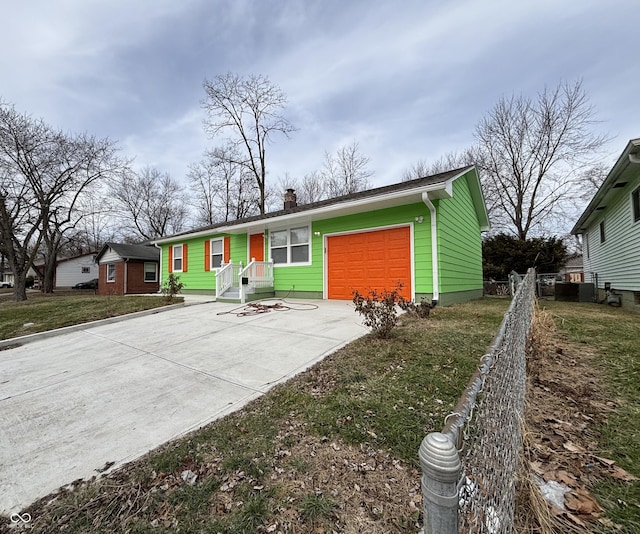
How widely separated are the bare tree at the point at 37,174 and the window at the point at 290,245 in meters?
16.3

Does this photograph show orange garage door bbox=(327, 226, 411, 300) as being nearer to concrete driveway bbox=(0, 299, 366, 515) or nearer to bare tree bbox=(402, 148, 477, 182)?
concrete driveway bbox=(0, 299, 366, 515)

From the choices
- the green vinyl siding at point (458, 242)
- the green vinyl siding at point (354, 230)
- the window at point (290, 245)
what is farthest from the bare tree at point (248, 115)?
the green vinyl siding at point (458, 242)

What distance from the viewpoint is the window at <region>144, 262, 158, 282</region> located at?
2142 centimetres

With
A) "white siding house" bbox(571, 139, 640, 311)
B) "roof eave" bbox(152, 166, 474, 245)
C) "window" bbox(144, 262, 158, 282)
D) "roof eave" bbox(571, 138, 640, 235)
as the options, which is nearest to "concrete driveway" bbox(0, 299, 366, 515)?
"roof eave" bbox(152, 166, 474, 245)

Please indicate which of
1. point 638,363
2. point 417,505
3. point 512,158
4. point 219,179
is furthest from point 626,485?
point 219,179

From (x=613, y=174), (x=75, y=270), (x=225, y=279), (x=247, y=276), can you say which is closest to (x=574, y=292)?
(x=613, y=174)

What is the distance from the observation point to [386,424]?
7.16ft

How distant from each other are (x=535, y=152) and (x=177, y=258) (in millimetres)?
23140

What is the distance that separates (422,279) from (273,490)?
22.1 feet

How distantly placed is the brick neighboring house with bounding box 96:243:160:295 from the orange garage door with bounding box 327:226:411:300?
17130mm

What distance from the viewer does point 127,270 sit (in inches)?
792

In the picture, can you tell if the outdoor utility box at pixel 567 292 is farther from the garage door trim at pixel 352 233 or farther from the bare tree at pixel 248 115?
the bare tree at pixel 248 115

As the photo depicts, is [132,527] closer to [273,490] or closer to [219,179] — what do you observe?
[273,490]

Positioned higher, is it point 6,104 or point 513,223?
point 6,104
